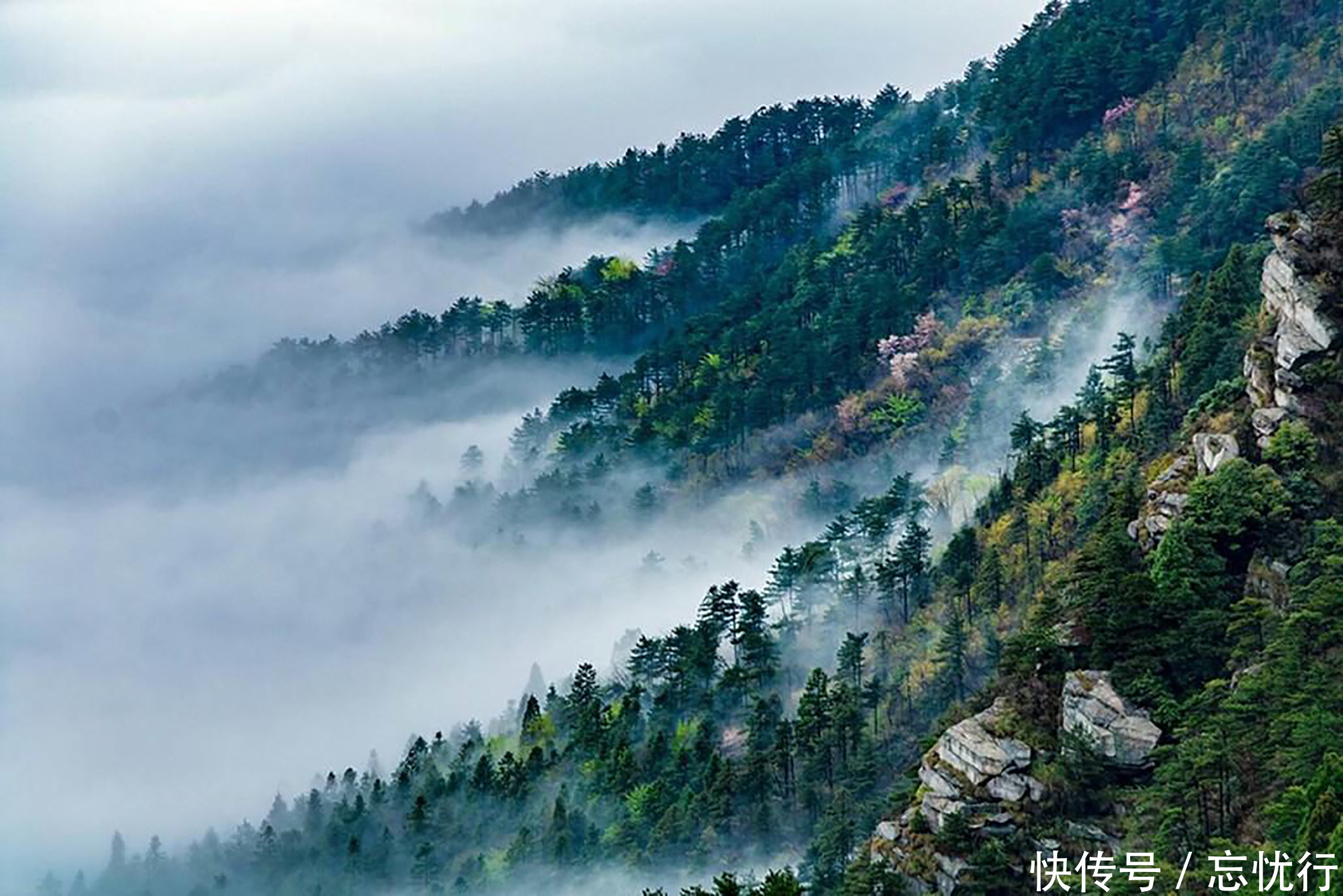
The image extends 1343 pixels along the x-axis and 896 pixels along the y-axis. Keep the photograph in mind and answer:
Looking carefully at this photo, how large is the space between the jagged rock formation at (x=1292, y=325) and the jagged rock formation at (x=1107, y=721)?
1458 centimetres

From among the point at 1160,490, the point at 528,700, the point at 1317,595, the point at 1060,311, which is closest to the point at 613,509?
the point at 528,700

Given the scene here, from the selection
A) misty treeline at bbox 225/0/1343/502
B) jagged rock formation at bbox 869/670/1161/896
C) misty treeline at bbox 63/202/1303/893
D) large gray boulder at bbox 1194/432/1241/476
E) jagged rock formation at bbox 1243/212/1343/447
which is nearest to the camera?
jagged rock formation at bbox 869/670/1161/896

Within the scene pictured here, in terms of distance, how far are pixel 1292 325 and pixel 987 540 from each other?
33.2 m

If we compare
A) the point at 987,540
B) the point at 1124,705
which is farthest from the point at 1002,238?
the point at 1124,705

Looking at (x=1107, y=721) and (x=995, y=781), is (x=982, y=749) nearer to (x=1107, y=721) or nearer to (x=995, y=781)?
(x=995, y=781)

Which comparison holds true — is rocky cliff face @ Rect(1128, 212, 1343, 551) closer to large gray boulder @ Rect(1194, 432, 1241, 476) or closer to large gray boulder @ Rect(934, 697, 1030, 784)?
large gray boulder @ Rect(1194, 432, 1241, 476)

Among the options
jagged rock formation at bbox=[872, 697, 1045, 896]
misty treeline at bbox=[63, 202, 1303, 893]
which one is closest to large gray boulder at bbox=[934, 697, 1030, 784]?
jagged rock formation at bbox=[872, 697, 1045, 896]

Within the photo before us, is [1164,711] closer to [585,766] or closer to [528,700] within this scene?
[585,766]

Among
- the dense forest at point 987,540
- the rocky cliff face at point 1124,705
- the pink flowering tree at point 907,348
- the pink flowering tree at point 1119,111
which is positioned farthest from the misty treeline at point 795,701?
the pink flowering tree at point 1119,111

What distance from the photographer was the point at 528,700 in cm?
15225

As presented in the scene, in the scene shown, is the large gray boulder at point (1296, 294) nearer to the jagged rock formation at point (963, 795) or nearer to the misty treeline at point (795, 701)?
the misty treeline at point (795, 701)

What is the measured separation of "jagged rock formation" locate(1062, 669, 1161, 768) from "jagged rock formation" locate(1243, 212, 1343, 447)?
14578 mm

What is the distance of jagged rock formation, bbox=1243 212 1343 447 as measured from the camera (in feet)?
311

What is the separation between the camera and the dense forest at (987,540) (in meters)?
88.9
